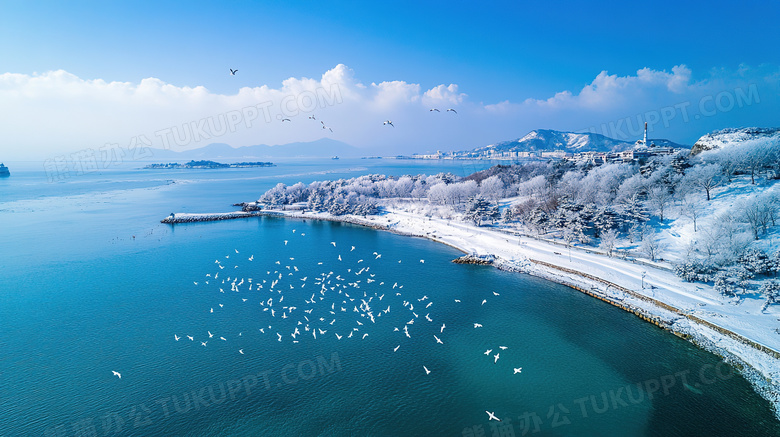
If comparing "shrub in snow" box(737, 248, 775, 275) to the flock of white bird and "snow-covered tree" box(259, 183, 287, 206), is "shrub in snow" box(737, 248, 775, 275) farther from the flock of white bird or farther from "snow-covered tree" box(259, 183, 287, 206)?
"snow-covered tree" box(259, 183, 287, 206)

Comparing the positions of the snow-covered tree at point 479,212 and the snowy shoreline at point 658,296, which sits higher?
the snow-covered tree at point 479,212

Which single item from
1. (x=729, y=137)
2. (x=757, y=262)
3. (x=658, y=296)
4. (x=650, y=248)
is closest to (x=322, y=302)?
(x=658, y=296)

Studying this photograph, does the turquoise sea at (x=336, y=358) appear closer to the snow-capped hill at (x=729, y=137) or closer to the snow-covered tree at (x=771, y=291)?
the snow-covered tree at (x=771, y=291)

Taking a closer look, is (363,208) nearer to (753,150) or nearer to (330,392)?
(330,392)

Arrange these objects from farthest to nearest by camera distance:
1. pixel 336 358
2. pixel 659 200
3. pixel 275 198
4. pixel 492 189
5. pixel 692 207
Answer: pixel 275 198 → pixel 492 189 → pixel 659 200 → pixel 692 207 → pixel 336 358

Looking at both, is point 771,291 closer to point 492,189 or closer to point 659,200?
point 659,200

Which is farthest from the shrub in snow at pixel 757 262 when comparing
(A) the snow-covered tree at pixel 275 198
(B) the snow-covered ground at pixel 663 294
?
(A) the snow-covered tree at pixel 275 198
